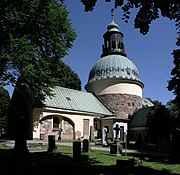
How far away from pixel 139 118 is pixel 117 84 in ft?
19.1

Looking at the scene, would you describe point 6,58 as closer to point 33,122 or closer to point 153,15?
point 33,122

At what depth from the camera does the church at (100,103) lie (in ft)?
88.6

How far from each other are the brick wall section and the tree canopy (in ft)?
43.1

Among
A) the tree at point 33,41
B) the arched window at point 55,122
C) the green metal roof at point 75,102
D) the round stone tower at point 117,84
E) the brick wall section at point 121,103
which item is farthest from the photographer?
the round stone tower at point 117,84

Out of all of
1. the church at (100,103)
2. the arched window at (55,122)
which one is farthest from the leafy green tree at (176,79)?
the arched window at (55,122)

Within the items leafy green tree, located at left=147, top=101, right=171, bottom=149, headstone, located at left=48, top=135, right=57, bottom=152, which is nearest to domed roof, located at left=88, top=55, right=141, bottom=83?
leafy green tree, located at left=147, top=101, right=171, bottom=149

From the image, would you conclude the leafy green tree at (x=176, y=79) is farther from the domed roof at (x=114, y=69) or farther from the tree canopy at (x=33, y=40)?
the domed roof at (x=114, y=69)

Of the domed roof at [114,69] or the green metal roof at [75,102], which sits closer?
the green metal roof at [75,102]

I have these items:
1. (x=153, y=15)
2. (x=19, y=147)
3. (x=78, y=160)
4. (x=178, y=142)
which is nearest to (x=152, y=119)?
(x=178, y=142)

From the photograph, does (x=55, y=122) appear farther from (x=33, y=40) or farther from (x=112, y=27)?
(x=112, y=27)

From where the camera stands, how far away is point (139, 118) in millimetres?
33594

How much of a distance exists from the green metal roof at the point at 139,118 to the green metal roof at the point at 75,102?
11.2ft

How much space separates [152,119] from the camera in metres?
24.9

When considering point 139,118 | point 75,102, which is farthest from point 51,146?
point 139,118
